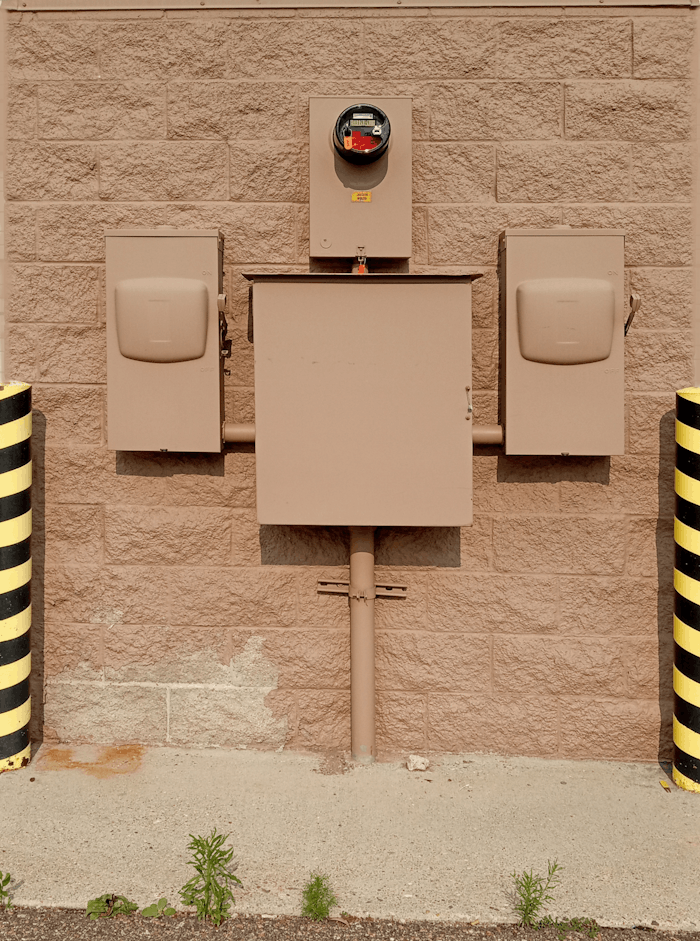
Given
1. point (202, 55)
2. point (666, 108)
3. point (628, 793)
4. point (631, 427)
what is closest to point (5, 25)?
point (202, 55)

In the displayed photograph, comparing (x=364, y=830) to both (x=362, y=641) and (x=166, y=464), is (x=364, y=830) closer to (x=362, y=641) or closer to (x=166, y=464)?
(x=362, y=641)

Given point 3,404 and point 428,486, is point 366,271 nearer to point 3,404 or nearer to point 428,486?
point 428,486

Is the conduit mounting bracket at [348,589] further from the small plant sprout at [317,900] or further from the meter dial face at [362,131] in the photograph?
the meter dial face at [362,131]

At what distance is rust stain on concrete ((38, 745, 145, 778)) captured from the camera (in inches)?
132

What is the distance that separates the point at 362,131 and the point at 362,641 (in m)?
2.11

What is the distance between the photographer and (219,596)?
353 cm

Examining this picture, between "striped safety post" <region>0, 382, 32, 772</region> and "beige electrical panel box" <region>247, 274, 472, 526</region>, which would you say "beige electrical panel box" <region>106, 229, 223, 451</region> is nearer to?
"beige electrical panel box" <region>247, 274, 472, 526</region>

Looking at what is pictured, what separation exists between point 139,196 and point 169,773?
2472 mm

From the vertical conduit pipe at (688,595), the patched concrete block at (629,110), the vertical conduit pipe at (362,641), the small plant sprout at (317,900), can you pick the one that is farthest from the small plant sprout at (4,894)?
the patched concrete block at (629,110)

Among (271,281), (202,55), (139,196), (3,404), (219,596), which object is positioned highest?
(202,55)

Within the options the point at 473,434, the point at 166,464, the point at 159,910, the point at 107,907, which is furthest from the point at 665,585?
the point at 107,907

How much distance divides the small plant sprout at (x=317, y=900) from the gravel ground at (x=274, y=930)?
0.03 m

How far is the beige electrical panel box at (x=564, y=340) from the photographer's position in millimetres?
3137

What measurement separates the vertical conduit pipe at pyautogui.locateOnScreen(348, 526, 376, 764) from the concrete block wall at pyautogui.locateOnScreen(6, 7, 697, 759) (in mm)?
134
